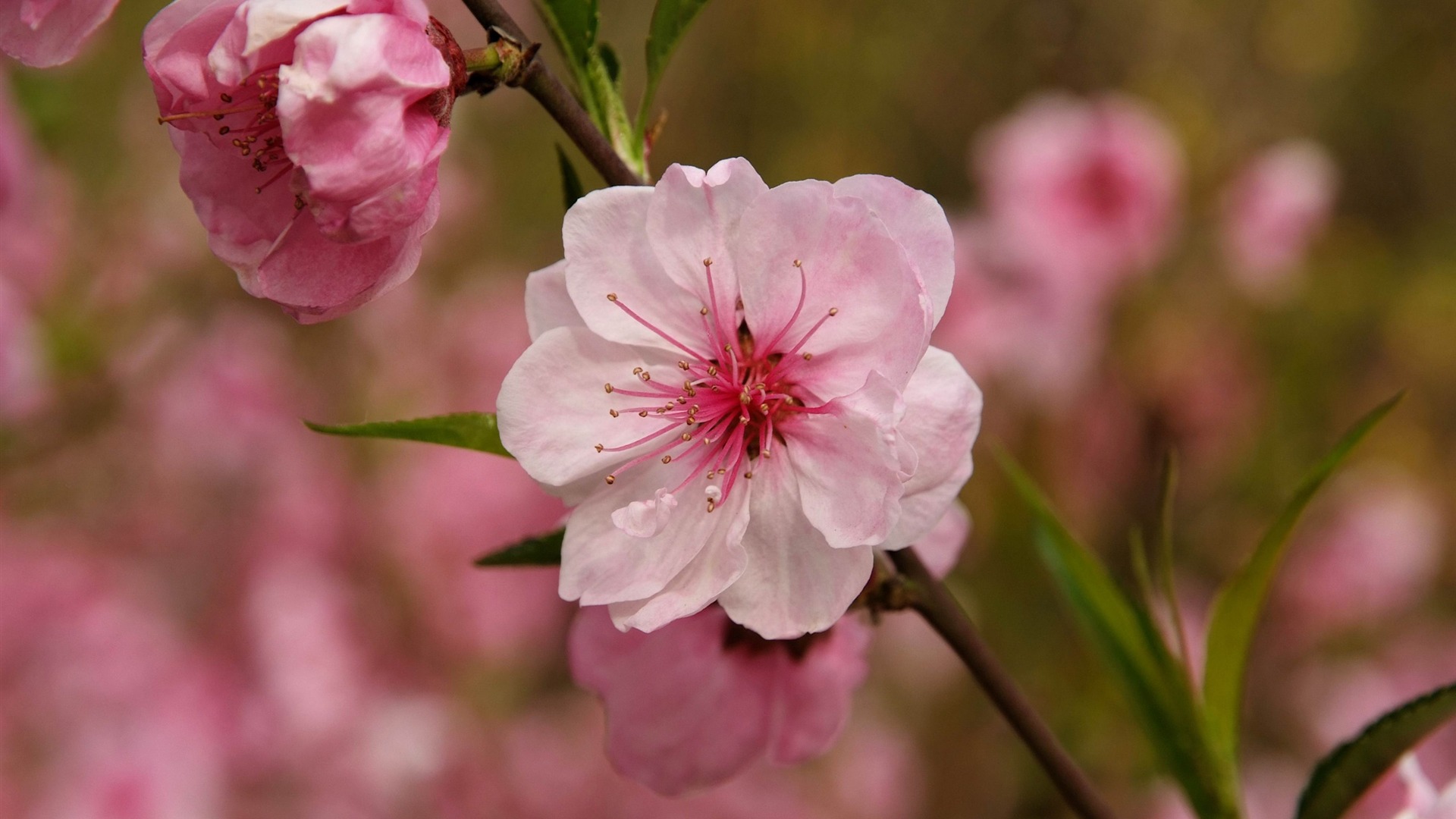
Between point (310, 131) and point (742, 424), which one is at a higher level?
point (310, 131)

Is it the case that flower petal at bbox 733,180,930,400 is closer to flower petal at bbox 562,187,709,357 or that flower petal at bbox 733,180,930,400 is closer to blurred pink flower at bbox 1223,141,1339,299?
flower petal at bbox 562,187,709,357

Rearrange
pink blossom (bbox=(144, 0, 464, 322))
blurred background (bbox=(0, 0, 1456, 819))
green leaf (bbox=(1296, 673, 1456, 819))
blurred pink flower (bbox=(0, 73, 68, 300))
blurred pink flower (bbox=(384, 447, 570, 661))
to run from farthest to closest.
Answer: blurred pink flower (bbox=(384, 447, 570, 661)) < blurred background (bbox=(0, 0, 1456, 819)) < blurred pink flower (bbox=(0, 73, 68, 300)) < green leaf (bbox=(1296, 673, 1456, 819)) < pink blossom (bbox=(144, 0, 464, 322))

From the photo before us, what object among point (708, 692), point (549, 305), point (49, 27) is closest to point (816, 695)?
point (708, 692)

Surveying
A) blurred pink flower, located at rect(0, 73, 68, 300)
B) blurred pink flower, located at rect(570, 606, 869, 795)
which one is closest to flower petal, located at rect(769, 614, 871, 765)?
blurred pink flower, located at rect(570, 606, 869, 795)

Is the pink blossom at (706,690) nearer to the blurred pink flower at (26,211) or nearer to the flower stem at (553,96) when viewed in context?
the flower stem at (553,96)

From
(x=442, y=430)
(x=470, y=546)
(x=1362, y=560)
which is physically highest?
(x=442, y=430)

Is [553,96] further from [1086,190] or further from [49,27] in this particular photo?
[1086,190]
